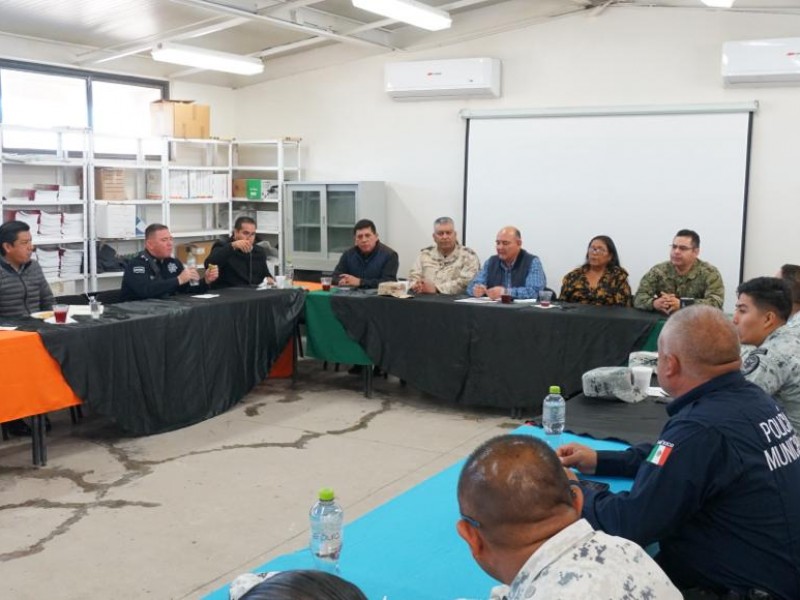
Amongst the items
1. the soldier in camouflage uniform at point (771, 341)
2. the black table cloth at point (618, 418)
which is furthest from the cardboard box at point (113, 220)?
the soldier in camouflage uniform at point (771, 341)

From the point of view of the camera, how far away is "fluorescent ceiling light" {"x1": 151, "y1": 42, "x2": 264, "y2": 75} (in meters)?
6.99

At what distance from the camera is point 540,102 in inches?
293

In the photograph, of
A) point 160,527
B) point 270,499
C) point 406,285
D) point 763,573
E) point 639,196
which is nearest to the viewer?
point 763,573

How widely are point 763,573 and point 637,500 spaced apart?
0.97 feet

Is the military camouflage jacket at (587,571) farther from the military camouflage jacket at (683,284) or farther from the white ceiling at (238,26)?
the white ceiling at (238,26)

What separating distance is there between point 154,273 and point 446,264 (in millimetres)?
2272

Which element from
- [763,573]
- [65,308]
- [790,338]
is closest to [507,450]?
[763,573]

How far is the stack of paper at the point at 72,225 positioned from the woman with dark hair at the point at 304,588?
23.5 feet

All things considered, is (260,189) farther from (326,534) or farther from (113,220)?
(326,534)

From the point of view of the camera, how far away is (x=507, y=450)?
4.44 ft

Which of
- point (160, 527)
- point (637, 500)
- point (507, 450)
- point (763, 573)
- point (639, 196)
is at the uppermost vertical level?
point (639, 196)

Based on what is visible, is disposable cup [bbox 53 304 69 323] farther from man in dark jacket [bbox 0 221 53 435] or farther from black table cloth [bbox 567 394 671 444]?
black table cloth [bbox 567 394 671 444]

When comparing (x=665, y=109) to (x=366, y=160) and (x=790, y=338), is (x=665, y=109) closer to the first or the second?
(x=366, y=160)

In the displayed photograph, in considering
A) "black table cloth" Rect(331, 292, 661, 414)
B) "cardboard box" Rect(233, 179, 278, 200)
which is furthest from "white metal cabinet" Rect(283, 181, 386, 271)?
"black table cloth" Rect(331, 292, 661, 414)
